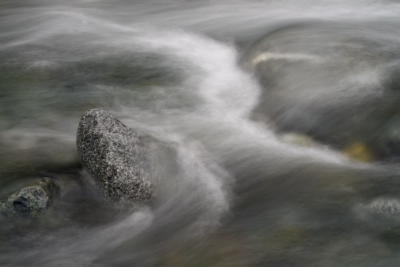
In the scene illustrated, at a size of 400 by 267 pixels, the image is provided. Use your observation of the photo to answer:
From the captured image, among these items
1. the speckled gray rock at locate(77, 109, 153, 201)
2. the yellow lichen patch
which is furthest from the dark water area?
the speckled gray rock at locate(77, 109, 153, 201)

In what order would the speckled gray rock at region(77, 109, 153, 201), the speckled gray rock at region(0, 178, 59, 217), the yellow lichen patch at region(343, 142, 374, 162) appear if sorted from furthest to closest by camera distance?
1. the yellow lichen patch at region(343, 142, 374, 162)
2. the speckled gray rock at region(77, 109, 153, 201)
3. the speckled gray rock at region(0, 178, 59, 217)

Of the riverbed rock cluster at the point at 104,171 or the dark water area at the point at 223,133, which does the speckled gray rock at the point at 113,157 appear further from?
the dark water area at the point at 223,133

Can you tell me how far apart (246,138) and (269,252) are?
7.91ft

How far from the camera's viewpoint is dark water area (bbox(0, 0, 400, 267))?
16.9ft

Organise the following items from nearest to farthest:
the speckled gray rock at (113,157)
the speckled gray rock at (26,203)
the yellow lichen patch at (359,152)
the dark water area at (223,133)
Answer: the dark water area at (223,133)
the speckled gray rock at (26,203)
the speckled gray rock at (113,157)
the yellow lichen patch at (359,152)

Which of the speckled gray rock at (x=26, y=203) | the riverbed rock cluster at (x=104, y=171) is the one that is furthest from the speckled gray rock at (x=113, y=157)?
the speckled gray rock at (x=26, y=203)

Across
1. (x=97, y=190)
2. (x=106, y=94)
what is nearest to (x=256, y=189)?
(x=97, y=190)

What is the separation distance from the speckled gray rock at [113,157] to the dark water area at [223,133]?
15 cm

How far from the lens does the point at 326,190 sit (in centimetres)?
569

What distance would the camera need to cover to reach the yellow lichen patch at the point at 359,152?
6.15 metres

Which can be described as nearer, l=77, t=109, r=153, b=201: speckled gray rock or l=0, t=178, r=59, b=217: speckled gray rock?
l=0, t=178, r=59, b=217: speckled gray rock

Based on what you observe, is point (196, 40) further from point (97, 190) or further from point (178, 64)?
point (97, 190)

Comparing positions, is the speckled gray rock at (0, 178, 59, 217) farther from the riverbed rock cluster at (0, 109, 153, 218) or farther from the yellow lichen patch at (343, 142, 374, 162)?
the yellow lichen patch at (343, 142, 374, 162)

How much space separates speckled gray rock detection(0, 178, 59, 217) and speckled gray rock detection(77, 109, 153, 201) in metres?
0.59
